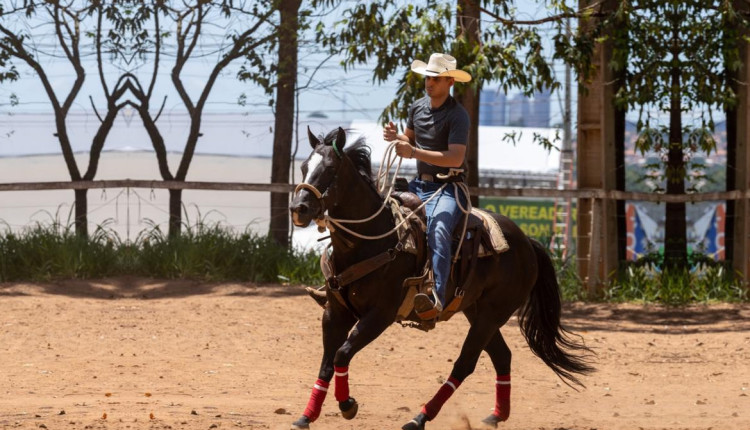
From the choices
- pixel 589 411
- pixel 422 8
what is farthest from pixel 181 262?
pixel 589 411

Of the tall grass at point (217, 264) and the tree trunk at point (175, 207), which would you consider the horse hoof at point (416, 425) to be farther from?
the tree trunk at point (175, 207)

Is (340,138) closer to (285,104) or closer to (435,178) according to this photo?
(435,178)

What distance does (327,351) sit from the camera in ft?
20.9

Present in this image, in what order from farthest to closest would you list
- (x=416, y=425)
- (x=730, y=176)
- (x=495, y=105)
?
1. (x=495, y=105)
2. (x=730, y=176)
3. (x=416, y=425)

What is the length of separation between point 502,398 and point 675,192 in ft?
25.2

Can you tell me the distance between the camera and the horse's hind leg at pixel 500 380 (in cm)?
715

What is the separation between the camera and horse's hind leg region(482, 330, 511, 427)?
7152 millimetres

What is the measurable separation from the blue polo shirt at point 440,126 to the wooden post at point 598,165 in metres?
7.13

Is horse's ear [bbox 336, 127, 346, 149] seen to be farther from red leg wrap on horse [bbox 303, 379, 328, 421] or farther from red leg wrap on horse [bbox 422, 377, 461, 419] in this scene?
red leg wrap on horse [bbox 422, 377, 461, 419]

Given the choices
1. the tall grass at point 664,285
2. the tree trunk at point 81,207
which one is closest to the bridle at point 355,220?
the tall grass at point 664,285

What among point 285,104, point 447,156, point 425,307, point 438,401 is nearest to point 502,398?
point 438,401

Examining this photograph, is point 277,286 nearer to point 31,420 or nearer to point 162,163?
point 162,163

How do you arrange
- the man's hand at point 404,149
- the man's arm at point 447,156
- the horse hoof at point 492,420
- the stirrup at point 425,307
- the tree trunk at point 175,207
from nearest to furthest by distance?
the man's hand at point 404,149
the stirrup at point 425,307
the man's arm at point 447,156
the horse hoof at point 492,420
the tree trunk at point 175,207

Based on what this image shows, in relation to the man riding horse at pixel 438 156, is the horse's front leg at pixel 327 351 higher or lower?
lower
